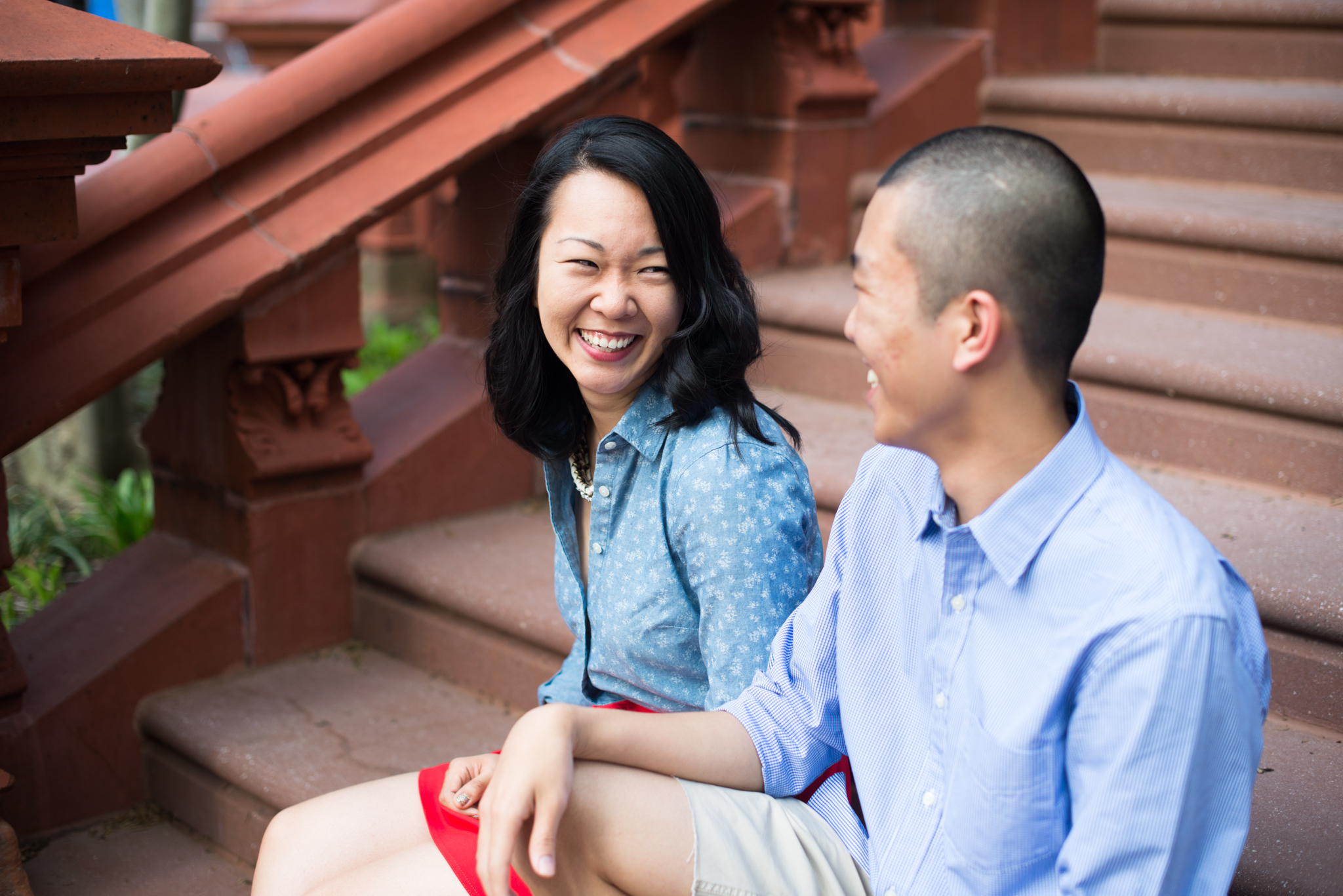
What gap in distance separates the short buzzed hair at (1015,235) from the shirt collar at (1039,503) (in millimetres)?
84

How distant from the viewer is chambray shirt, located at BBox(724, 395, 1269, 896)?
117cm

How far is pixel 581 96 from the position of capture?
329 centimetres

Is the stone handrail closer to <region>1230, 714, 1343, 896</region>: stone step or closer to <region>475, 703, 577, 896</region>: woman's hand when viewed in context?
<region>475, 703, 577, 896</region>: woman's hand

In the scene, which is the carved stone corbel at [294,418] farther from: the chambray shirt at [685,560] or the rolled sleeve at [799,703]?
the rolled sleeve at [799,703]

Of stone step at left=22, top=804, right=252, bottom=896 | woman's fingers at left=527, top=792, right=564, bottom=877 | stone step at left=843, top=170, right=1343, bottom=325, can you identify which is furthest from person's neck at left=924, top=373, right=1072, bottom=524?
stone step at left=843, top=170, right=1343, bottom=325

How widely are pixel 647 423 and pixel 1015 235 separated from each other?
852mm

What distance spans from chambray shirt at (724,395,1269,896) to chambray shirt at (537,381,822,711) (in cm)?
23

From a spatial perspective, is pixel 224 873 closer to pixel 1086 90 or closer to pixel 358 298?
pixel 358 298

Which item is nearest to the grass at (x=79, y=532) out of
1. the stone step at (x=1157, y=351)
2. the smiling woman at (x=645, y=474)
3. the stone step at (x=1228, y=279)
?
the stone step at (x=1157, y=351)

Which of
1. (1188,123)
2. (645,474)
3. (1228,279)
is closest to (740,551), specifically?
(645,474)

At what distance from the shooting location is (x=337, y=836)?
1.85m

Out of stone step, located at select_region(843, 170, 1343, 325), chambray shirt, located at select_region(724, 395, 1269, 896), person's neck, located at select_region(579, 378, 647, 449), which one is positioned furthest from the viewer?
stone step, located at select_region(843, 170, 1343, 325)

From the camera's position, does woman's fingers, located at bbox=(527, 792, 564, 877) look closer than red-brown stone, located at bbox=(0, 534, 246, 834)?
Yes

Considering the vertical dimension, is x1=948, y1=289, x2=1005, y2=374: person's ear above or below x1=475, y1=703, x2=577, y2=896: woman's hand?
above
